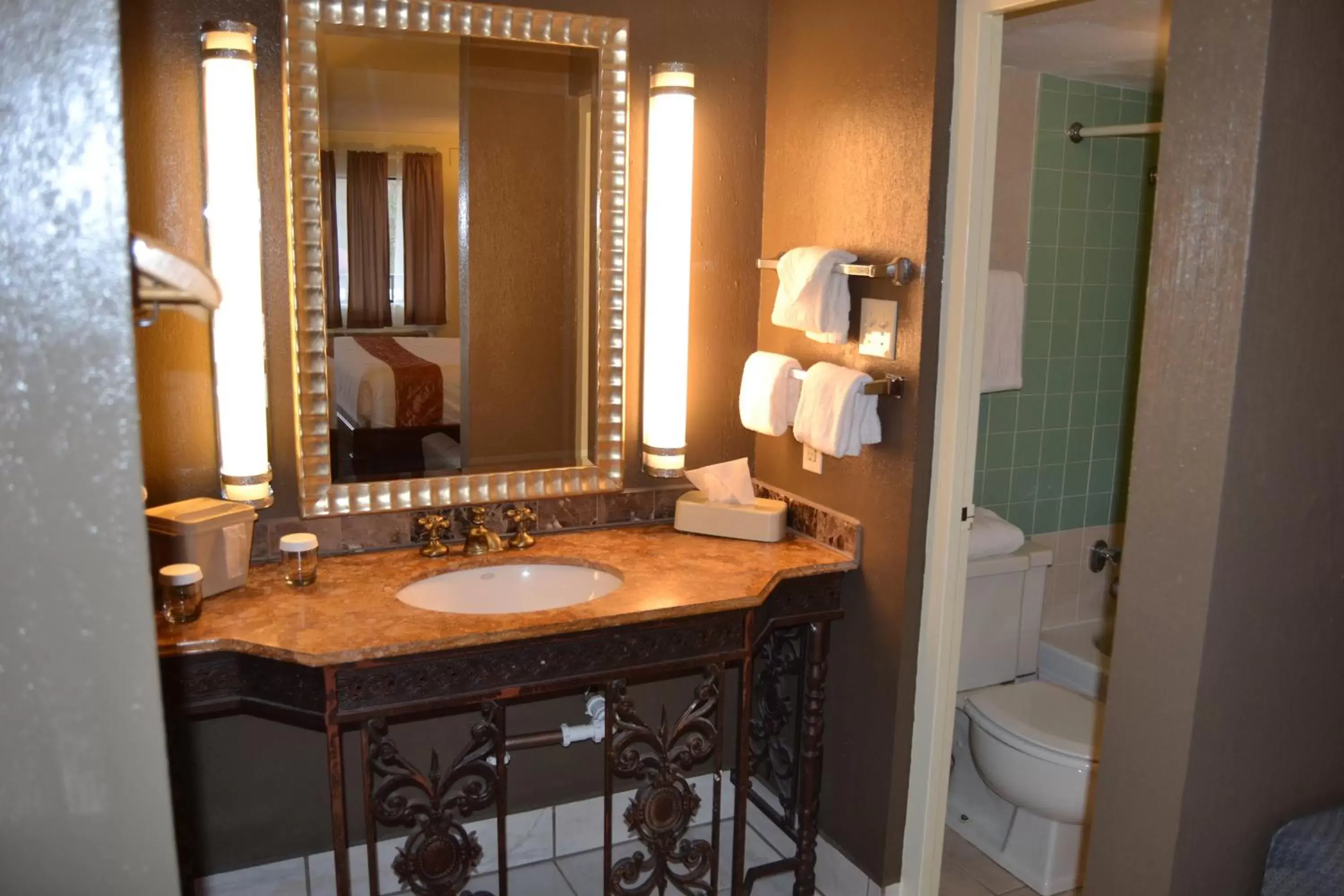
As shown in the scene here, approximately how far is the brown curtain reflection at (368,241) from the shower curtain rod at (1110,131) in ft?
6.21

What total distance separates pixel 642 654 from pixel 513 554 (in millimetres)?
412

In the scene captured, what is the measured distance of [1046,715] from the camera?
8.86ft

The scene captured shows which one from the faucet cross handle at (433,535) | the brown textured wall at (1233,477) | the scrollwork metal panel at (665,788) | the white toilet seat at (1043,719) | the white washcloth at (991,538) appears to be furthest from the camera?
the white washcloth at (991,538)

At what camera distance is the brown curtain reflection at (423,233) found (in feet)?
6.99

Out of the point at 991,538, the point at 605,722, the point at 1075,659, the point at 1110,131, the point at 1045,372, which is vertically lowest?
the point at 1075,659

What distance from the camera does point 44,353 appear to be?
2.25ft

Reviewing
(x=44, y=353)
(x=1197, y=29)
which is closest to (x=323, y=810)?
(x=44, y=353)

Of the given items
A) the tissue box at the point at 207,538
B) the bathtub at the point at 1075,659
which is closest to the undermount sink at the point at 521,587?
the tissue box at the point at 207,538

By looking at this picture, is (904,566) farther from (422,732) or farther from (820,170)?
(422,732)

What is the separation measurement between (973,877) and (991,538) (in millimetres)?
873

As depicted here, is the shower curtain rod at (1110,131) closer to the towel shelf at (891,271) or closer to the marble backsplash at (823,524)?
the towel shelf at (891,271)

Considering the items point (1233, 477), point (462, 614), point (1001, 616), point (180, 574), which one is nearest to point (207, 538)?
point (180, 574)

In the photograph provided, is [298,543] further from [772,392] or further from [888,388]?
[888,388]

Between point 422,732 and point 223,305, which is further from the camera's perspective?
point 422,732
